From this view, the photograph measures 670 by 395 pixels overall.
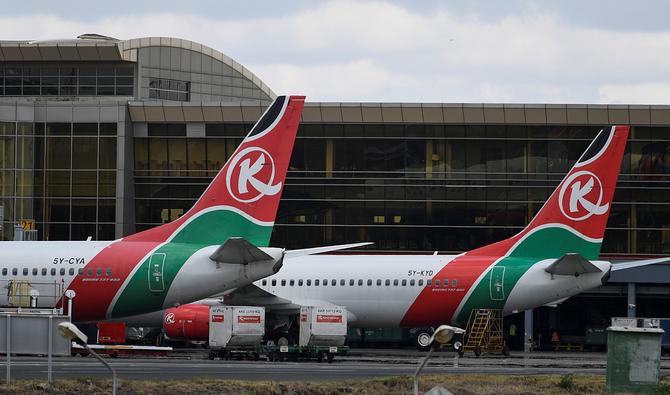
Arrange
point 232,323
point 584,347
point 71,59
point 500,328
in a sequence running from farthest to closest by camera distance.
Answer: point 71,59 < point 584,347 < point 500,328 < point 232,323

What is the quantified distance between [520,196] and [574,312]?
23.4 feet

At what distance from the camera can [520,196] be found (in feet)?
227

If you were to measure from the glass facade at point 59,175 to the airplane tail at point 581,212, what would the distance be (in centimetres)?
2897

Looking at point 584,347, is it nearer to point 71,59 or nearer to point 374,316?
point 374,316

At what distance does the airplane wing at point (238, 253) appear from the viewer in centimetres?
3822

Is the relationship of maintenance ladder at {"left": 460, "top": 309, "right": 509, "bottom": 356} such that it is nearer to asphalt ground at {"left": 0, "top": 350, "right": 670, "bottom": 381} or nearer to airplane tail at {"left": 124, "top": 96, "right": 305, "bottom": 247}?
asphalt ground at {"left": 0, "top": 350, "right": 670, "bottom": 381}

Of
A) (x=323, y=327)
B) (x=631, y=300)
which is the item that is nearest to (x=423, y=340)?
(x=323, y=327)

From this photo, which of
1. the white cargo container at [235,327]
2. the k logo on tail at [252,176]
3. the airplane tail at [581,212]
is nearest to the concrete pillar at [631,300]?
the airplane tail at [581,212]

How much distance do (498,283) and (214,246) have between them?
49.0 feet

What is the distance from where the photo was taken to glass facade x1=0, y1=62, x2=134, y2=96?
262 feet

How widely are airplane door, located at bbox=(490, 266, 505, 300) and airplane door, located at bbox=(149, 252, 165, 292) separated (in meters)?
16.0

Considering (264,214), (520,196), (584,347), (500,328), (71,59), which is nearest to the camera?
(264,214)

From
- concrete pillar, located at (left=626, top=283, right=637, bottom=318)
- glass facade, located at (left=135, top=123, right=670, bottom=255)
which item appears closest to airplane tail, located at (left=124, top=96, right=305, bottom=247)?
concrete pillar, located at (left=626, top=283, right=637, bottom=318)

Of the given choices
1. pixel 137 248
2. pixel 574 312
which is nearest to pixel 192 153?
pixel 574 312
